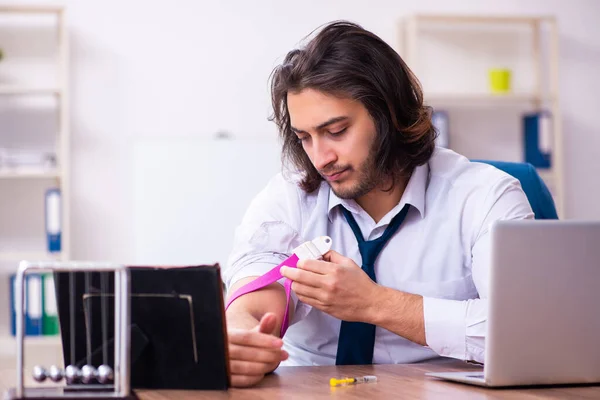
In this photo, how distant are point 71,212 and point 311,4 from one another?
1.53m

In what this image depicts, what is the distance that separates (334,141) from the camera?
1859 mm

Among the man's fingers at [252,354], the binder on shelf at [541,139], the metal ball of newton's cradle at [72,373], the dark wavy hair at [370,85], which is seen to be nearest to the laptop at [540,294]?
the man's fingers at [252,354]

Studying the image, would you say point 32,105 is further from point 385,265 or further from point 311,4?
point 385,265

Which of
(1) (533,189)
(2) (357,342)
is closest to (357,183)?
(2) (357,342)

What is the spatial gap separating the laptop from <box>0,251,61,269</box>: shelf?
111 inches

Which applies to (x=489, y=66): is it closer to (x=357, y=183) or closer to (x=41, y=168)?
(x=41, y=168)

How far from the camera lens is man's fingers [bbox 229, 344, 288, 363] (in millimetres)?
1325

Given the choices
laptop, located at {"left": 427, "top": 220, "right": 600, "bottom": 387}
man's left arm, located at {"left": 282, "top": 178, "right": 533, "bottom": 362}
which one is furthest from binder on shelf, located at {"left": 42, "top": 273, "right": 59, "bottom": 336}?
laptop, located at {"left": 427, "top": 220, "right": 600, "bottom": 387}

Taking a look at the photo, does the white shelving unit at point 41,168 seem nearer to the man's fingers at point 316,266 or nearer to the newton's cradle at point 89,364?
the man's fingers at point 316,266

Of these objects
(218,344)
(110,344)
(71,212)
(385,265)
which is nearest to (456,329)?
(385,265)

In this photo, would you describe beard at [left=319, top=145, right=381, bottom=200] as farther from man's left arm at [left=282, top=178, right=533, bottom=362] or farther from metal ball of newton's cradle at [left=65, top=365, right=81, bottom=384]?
metal ball of newton's cradle at [left=65, top=365, right=81, bottom=384]

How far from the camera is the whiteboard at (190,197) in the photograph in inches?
147

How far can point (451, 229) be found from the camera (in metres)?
1.85

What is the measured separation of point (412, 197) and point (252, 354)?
2.20ft
